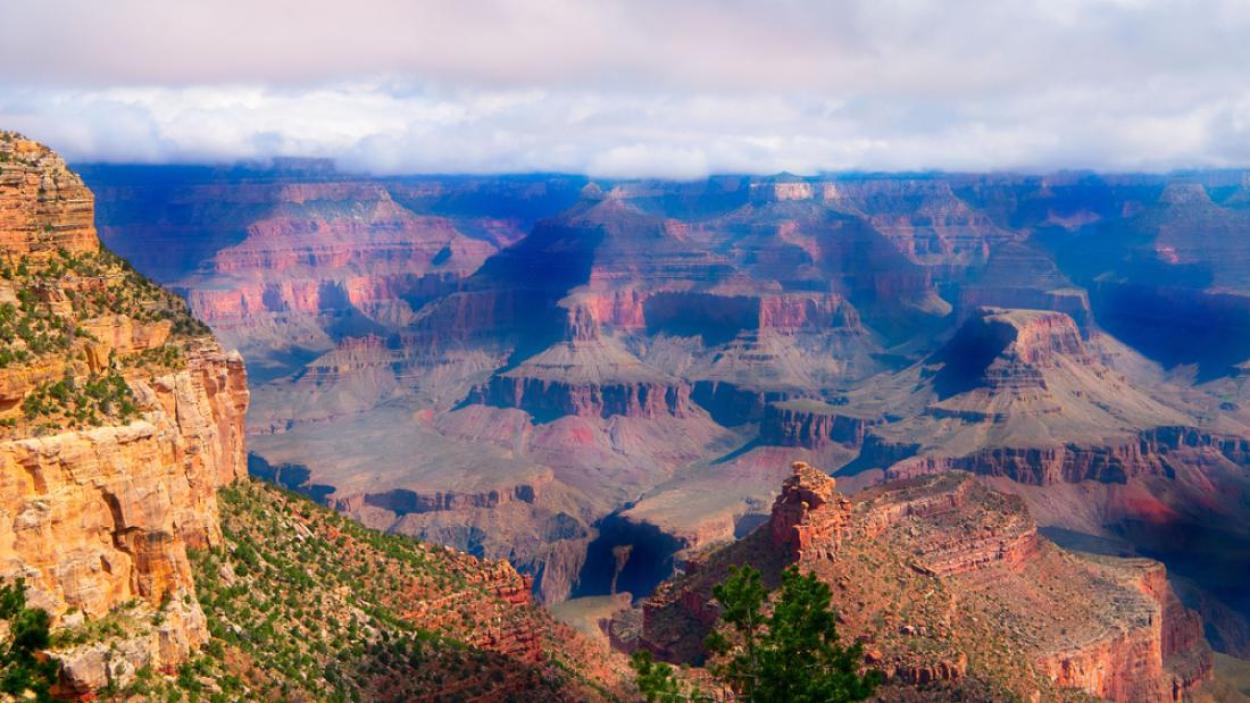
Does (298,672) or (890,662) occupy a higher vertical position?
(298,672)

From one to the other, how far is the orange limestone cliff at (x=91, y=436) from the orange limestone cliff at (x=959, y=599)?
27.6 meters

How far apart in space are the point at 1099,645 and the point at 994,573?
5797mm

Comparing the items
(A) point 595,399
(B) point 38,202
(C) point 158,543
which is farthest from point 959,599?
(A) point 595,399

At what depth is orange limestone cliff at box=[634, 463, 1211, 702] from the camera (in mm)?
50875

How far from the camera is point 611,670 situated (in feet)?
165

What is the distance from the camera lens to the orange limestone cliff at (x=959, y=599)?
50.9m

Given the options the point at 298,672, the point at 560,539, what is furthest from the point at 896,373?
the point at 298,672

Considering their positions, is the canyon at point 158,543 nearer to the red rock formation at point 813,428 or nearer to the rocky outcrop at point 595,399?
the red rock formation at point 813,428

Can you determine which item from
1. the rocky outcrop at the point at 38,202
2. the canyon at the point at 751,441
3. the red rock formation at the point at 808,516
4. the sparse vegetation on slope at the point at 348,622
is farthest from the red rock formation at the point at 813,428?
the rocky outcrop at the point at 38,202

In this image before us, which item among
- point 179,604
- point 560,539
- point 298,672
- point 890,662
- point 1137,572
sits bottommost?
point 560,539

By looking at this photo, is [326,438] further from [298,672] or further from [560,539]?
[298,672]

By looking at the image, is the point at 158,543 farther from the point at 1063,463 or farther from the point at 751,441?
the point at 751,441

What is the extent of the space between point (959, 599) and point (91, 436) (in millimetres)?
41693

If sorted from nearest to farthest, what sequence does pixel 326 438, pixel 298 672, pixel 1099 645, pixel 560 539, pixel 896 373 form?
pixel 298 672 < pixel 1099 645 < pixel 560 539 < pixel 326 438 < pixel 896 373
